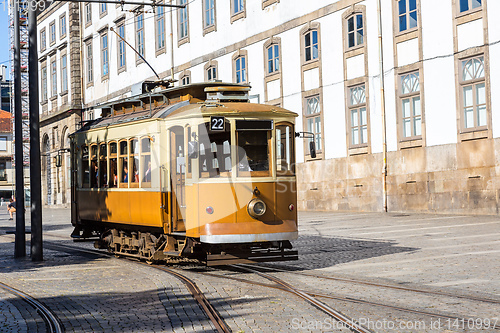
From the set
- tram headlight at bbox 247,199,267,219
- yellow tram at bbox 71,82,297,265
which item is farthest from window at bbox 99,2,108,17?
tram headlight at bbox 247,199,267,219

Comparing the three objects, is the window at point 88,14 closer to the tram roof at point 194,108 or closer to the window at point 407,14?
the window at point 407,14

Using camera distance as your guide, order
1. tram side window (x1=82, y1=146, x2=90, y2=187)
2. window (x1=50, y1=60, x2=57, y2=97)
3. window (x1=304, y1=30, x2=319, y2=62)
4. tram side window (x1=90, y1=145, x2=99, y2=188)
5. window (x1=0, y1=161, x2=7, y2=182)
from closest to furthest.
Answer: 1. tram side window (x1=90, y1=145, x2=99, y2=188)
2. tram side window (x1=82, y1=146, x2=90, y2=187)
3. window (x1=304, y1=30, x2=319, y2=62)
4. window (x1=50, y1=60, x2=57, y2=97)
5. window (x1=0, y1=161, x2=7, y2=182)

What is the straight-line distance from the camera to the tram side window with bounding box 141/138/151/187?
13391mm

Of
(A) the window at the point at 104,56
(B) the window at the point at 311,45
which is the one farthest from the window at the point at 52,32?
(B) the window at the point at 311,45

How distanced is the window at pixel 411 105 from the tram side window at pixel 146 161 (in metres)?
14.3

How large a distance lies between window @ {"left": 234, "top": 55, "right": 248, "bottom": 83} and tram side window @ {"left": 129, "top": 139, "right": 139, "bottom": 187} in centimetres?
2136

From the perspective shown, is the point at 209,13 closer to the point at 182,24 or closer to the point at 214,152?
the point at 182,24

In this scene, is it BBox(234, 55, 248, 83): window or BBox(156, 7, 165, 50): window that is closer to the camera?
BBox(234, 55, 248, 83): window

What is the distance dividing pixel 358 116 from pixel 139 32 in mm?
20873

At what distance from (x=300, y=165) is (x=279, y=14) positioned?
6.77m

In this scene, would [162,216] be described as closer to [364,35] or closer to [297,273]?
[297,273]

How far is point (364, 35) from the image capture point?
1103 inches

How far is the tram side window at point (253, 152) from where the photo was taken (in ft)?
39.4

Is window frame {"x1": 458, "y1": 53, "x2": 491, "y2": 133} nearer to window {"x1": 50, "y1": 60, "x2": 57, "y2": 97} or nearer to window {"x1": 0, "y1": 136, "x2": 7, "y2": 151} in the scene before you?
window {"x1": 50, "y1": 60, "x2": 57, "y2": 97}
